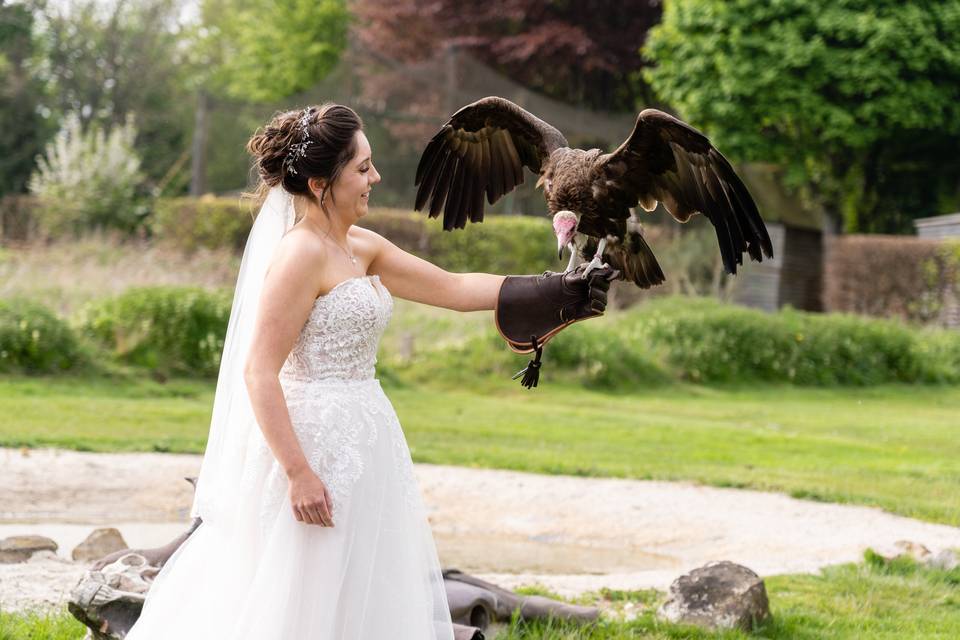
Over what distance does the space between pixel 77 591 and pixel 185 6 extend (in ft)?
104

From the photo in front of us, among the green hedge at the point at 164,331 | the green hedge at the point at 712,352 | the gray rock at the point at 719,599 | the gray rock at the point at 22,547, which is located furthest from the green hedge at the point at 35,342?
the gray rock at the point at 719,599

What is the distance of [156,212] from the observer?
1850cm

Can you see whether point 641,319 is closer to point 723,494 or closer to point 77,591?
point 723,494

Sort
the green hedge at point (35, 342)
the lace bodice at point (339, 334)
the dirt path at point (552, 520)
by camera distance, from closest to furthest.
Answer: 1. the lace bodice at point (339, 334)
2. the dirt path at point (552, 520)
3. the green hedge at point (35, 342)

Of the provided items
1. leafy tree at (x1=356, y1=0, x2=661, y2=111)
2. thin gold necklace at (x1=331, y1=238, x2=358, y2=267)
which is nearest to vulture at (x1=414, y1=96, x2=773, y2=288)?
thin gold necklace at (x1=331, y1=238, x2=358, y2=267)

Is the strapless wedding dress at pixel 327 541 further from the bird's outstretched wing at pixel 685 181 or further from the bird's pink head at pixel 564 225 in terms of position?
the bird's outstretched wing at pixel 685 181

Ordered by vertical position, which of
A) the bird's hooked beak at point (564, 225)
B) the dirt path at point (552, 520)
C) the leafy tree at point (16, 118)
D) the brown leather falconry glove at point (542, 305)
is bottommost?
the dirt path at point (552, 520)

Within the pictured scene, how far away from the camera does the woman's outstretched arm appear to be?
3631mm

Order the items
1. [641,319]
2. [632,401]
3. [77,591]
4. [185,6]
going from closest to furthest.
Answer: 1. [77,591]
2. [632,401]
3. [641,319]
4. [185,6]

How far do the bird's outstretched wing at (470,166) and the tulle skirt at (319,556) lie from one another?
1.30 metres

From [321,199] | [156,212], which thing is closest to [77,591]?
[321,199]

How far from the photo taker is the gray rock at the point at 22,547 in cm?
530

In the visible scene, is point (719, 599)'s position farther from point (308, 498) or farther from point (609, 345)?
point (609, 345)

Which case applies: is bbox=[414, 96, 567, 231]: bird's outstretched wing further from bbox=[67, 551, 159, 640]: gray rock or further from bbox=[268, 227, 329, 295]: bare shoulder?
bbox=[67, 551, 159, 640]: gray rock
